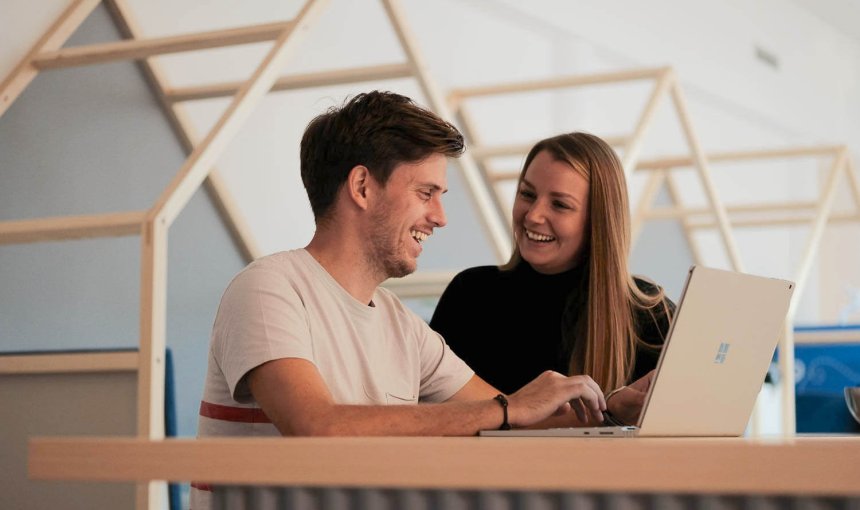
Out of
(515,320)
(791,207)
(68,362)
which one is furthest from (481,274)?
(791,207)

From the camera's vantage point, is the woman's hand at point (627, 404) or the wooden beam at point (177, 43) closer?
the woman's hand at point (627, 404)

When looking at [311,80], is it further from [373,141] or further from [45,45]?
[373,141]

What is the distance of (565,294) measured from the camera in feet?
7.04

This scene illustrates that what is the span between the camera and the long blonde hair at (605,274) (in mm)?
2002

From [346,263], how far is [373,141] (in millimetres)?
173

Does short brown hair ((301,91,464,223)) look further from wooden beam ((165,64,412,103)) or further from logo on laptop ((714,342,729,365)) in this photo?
wooden beam ((165,64,412,103))

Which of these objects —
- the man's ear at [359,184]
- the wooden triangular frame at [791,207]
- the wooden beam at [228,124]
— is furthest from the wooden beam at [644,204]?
the man's ear at [359,184]

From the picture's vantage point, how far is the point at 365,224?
1613 mm

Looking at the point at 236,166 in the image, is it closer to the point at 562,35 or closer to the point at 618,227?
the point at 618,227

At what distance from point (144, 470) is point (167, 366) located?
3.27 ft

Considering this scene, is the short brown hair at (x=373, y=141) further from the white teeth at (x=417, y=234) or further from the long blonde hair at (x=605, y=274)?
the long blonde hair at (x=605, y=274)

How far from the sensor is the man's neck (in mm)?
1594

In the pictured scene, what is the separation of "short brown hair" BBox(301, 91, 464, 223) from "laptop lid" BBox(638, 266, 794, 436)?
46 cm

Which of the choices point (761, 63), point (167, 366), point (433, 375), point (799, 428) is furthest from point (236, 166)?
point (761, 63)
